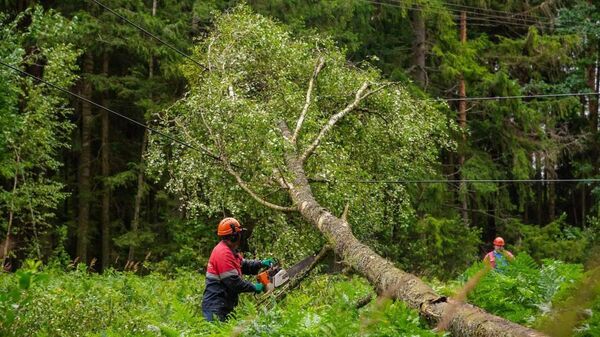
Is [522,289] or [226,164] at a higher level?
[226,164]

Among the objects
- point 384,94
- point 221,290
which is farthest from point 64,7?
point 221,290

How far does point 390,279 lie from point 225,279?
6.08 ft

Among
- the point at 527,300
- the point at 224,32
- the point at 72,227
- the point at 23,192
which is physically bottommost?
the point at 72,227

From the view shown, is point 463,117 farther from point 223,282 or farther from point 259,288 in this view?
point 223,282

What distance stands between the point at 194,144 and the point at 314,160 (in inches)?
95.5

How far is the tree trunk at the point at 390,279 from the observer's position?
364cm

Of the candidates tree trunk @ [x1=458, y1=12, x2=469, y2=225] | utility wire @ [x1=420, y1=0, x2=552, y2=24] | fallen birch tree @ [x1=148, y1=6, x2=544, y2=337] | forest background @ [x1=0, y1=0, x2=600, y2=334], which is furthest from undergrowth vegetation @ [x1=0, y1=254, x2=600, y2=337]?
utility wire @ [x1=420, y1=0, x2=552, y2=24]

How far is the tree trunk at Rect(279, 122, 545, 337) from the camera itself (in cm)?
364

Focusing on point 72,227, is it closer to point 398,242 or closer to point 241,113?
point 398,242

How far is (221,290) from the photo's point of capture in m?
7.34

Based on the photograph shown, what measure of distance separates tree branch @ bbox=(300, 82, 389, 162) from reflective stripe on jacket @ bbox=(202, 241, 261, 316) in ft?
13.9

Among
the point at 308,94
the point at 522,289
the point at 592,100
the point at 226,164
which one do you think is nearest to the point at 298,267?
the point at 226,164

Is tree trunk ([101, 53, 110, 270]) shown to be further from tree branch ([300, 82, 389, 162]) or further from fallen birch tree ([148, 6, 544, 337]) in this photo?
tree branch ([300, 82, 389, 162])

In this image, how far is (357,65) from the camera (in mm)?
24938
